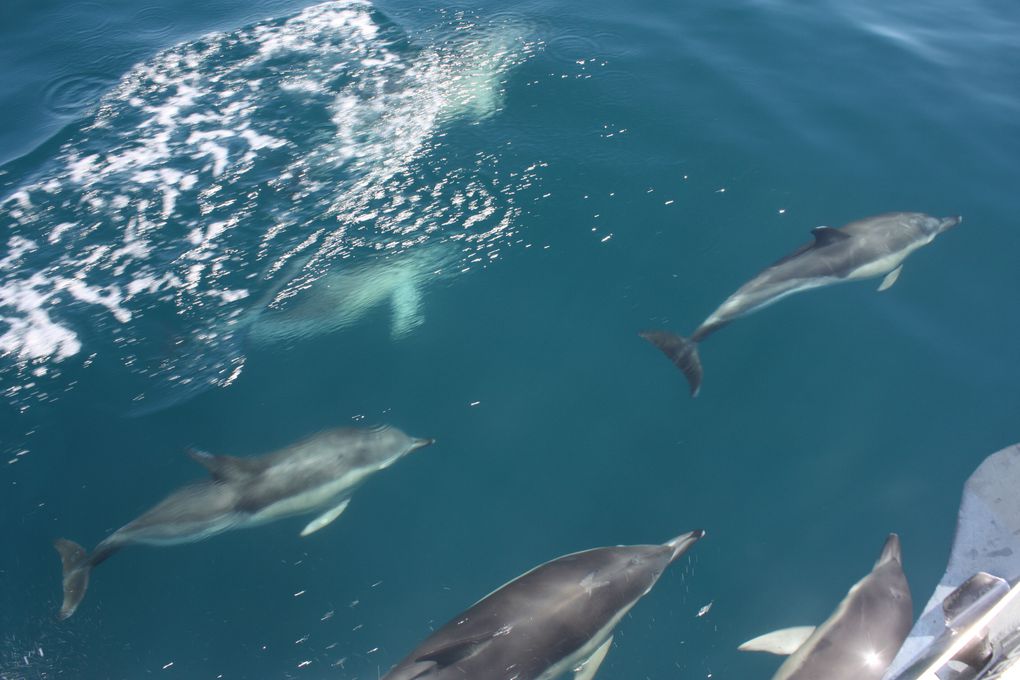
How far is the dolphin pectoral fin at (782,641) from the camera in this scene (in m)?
5.93

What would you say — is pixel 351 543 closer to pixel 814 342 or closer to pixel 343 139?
pixel 814 342

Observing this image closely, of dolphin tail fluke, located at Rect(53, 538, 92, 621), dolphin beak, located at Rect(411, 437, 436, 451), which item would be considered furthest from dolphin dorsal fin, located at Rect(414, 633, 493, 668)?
dolphin tail fluke, located at Rect(53, 538, 92, 621)

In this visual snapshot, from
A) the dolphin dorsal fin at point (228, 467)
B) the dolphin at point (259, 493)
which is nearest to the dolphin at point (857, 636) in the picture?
the dolphin at point (259, 493)

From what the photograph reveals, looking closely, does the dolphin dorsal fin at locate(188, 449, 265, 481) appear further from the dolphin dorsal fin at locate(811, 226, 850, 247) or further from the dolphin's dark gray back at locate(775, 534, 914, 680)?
the dolphin dorsal fin at locate(811, 226, 850, 247)

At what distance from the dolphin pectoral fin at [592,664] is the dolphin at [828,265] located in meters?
3.44

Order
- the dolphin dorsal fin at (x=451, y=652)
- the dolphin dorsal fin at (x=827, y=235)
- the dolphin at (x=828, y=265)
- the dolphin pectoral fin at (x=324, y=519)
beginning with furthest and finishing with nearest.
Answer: the dolphin dorsal fin at (x=827, y=235)
the dolphin at (x=828, y=265)
the dolphin pectoral fin at (x=324, y=519)
the dolphin dorsal fin at (x=451, y=652)

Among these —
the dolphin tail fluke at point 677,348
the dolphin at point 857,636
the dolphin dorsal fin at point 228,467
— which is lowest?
the dolphin at point 857,636

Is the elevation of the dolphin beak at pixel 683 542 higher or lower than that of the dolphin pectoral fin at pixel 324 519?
higher

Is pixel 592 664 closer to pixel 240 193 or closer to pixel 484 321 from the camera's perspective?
pixel 484 321

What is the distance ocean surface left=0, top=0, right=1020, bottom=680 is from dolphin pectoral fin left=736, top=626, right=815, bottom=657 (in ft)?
0.78

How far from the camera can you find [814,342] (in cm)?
871

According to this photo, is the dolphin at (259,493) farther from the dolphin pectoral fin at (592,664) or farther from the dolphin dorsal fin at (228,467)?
the dolphin pectoral fin at (592,664)

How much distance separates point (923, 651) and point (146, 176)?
35.3 feet

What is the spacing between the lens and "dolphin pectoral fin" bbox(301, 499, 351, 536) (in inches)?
286
